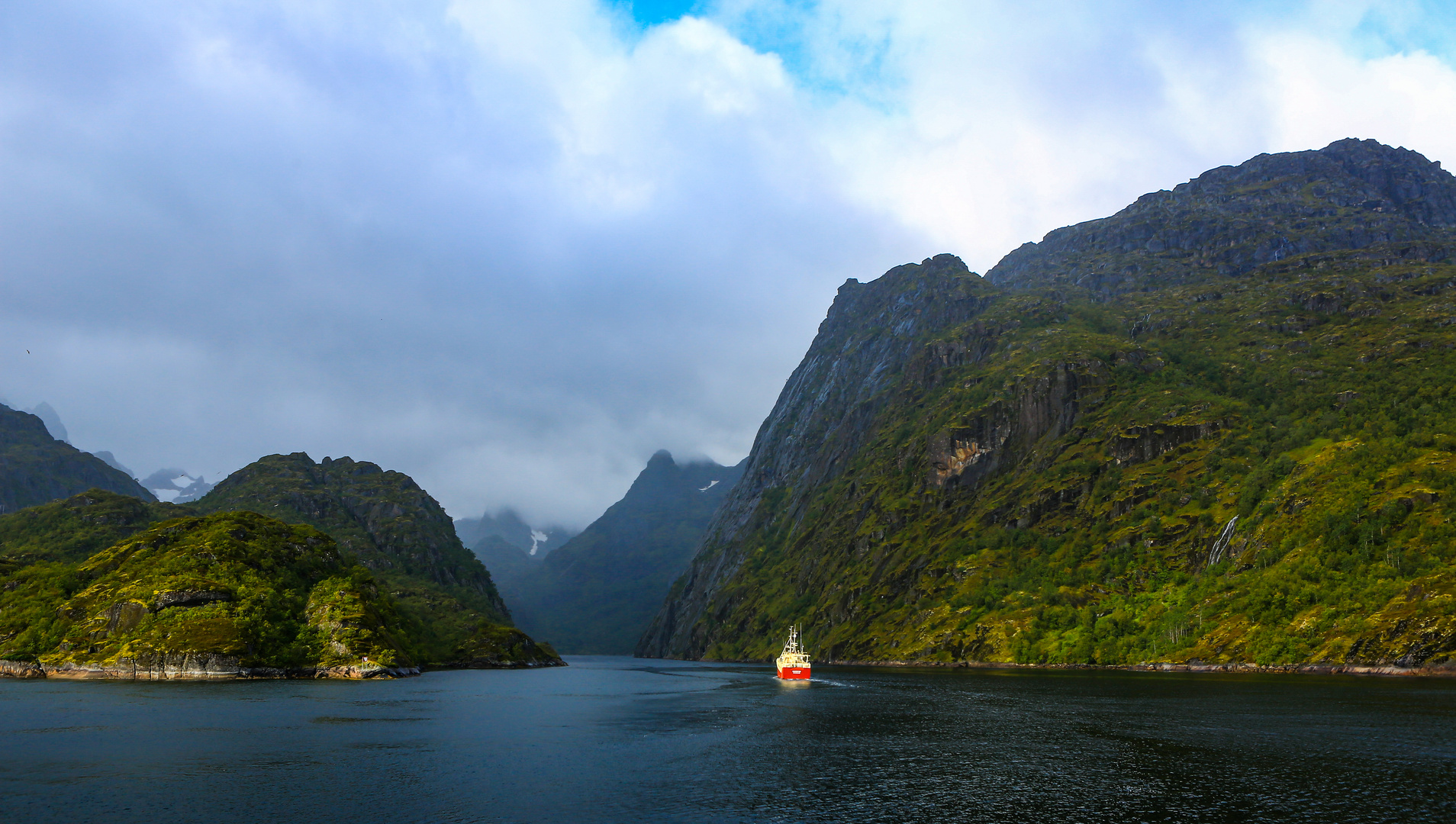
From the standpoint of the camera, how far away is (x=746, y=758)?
260 ft

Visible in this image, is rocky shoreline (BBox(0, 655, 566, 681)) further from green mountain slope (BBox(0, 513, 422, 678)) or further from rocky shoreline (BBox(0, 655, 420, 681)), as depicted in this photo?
green mountain slope (BBox(0, 513, 422, 678))

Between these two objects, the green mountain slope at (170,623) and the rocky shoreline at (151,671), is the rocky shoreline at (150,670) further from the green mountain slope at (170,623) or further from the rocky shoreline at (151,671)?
the green mountain slope at (170,623)

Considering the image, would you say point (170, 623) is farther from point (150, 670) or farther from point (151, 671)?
point (151, 671)

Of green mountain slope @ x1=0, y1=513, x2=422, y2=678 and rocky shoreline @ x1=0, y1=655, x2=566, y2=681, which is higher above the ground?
green mountain slope @ x1=0, y1=513, x2=422, y2=678

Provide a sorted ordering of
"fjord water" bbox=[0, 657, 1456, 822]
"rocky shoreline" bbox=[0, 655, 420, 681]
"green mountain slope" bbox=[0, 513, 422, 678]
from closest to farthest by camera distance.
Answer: "fjord water" bbox=[0, 657, 1456, 822]
"rocky shoreline" bbox=[0, 655, 420, 681]
"green mountain slope" bbox=[0, 513, 422, 678]

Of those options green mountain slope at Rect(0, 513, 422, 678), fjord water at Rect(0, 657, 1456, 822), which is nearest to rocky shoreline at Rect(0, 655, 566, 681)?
green mountain slope at Rect(0, 513, 422, 678)

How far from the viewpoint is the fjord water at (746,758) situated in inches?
2184

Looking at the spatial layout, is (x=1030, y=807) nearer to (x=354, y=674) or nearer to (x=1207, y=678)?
(x=1207, y=678)

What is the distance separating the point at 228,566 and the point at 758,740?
164535 millimetres

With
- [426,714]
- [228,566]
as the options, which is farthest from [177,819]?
[228,566]

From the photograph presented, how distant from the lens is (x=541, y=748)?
85000 mm

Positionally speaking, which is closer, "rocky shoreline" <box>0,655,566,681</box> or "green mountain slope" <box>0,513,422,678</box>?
"rocky shoreline" <box>0,655,566,681</box>

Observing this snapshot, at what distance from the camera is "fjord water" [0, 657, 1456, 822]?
182 ft

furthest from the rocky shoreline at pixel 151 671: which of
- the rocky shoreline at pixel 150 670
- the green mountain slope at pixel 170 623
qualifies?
the green mountain slope at pixel 170 623
